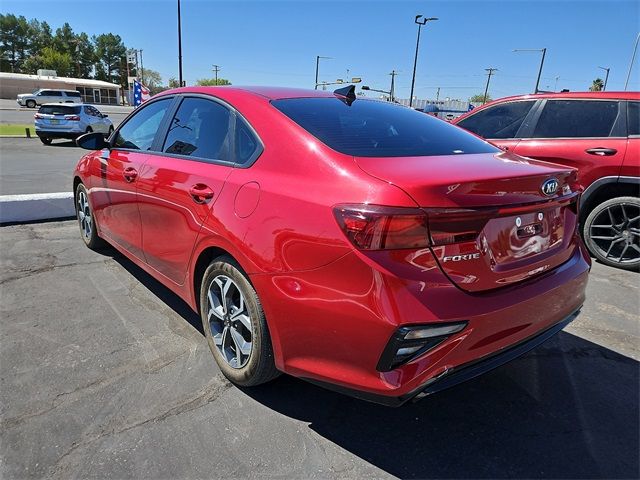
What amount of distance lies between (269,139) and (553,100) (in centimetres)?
→ 444

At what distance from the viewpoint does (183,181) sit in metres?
2.81

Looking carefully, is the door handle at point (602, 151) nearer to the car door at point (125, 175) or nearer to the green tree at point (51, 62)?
the car door at point (125, 175)

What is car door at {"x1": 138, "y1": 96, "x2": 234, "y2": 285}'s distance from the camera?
8.67 ft

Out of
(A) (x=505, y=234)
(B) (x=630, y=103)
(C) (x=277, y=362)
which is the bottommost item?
(C) (x=277, y=362)

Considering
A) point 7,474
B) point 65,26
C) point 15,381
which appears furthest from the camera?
point 65,26

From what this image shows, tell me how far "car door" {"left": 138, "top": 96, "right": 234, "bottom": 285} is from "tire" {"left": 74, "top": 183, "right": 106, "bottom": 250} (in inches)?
65.1

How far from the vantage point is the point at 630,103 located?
4.93 metres

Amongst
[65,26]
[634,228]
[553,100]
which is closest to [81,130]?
[553,100]

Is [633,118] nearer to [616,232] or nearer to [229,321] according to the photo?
[616,232]

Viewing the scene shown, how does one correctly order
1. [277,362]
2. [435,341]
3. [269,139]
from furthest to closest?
[269,139]
[277,362]
[435,341]

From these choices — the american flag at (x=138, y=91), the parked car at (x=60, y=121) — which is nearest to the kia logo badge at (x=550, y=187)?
the parked car at (x=60, y=121)

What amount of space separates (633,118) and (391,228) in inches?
178

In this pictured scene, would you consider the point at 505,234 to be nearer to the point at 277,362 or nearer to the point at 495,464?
the point at 495,464

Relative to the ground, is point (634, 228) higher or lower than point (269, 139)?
lower
